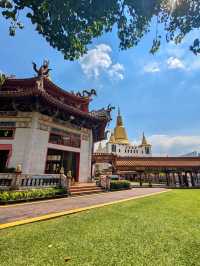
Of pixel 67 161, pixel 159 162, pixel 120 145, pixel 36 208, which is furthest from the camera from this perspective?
pixel 120 145

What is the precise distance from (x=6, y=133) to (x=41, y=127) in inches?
94.8

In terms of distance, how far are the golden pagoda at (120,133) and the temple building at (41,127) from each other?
169ft

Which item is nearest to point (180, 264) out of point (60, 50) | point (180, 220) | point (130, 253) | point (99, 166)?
point (130, 253)

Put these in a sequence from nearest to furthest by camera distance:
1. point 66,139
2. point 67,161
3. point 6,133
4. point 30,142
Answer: point 30,142 < point 6,133 < point 66,139 < point 67,161

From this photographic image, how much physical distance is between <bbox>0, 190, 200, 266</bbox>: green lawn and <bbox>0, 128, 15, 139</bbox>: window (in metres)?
9.52

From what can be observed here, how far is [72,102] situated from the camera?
17656mm

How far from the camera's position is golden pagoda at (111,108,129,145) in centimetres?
6869

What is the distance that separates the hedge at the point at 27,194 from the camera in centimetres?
826

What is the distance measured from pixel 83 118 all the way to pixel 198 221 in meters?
12.5

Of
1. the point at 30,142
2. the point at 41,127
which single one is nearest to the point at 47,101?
the point at 41,127

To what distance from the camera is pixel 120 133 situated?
2758 inches

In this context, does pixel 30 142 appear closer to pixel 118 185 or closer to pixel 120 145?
pixel 118 185

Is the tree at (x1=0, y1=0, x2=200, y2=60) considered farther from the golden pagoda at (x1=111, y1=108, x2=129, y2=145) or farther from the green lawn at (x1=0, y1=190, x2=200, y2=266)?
the golden pagoda at (x1=111, y1=108, x2=129, y2=145)

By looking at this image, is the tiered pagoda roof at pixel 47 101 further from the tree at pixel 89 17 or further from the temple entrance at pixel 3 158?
the tree at pixel 89 17
